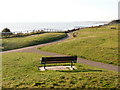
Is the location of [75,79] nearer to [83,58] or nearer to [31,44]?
[83,58]

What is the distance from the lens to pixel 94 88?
718cm

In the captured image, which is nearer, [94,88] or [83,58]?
[94,88]

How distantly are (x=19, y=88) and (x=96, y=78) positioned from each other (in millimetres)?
3627

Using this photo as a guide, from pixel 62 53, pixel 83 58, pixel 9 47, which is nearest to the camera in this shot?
pixel 83 58

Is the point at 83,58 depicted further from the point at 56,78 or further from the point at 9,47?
the point at 9,47

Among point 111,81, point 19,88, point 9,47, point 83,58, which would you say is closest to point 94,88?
point 111,81

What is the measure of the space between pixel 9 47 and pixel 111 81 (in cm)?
1751

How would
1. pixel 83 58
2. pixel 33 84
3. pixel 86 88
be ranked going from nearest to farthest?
1. pixel 86 88
2. pixel 33 84
3. pixel 83 58

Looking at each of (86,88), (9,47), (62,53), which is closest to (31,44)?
(9,47)

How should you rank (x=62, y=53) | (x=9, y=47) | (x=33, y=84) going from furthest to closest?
1. (x=9, y=47)
2. (x=62, y=53)
3. (x=33, y=84)

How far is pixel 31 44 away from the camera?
25359 mm

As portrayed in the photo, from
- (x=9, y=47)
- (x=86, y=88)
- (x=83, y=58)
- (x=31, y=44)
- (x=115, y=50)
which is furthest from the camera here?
(x=31, y=44)

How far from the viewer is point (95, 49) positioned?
18.9 m

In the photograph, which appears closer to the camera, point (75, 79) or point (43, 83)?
point (43, 83)
